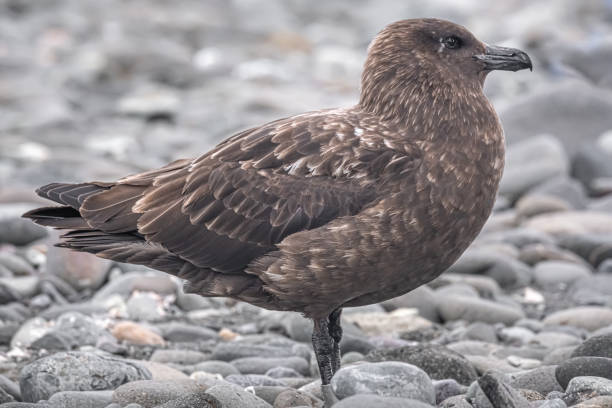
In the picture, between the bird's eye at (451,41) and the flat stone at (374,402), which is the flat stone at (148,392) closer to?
the flat stone at (374,402)

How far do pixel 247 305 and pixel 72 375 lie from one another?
2.48m

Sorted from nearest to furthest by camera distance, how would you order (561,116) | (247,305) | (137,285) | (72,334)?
(72,334), (137,285), (247,305), (561,116)

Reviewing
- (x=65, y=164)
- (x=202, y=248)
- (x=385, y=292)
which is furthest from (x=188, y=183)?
(x=65, y=164)

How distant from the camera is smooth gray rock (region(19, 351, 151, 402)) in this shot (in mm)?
5520

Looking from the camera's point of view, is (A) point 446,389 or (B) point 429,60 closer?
(A) point 446,389

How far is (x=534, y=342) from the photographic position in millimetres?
6902

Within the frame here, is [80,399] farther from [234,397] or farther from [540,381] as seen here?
[540,381]

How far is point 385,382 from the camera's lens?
16.4 ft

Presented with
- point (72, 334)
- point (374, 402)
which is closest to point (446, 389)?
point (374, 402)

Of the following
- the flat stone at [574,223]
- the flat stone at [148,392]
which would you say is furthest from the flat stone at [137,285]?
the flat stone at [574,223]

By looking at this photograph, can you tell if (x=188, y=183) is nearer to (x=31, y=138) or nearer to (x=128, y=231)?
(x=128, y=231)

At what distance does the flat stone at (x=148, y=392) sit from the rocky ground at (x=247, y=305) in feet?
0.03

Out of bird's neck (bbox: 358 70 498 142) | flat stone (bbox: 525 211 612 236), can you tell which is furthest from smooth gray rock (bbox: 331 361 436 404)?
flat stone (bbox: 525 211 612 236)

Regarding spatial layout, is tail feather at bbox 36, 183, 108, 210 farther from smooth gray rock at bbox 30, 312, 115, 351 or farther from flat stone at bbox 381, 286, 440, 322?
flat stone at bbox 381, 286, 440, 322
